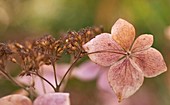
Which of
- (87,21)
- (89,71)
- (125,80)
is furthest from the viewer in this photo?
(87,21)

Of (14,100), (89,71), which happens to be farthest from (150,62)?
(89,71)

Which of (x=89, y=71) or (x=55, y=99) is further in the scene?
(x=89, y=71)

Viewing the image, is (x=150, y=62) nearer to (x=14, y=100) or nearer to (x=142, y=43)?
(x=142, y=43)

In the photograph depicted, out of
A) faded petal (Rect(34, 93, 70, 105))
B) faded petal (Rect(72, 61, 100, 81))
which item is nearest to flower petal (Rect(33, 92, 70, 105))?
faded petal (Rect(34, 93, 70, 105))

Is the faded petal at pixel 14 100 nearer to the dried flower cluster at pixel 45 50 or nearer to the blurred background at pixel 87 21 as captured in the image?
the dried flower cluster at pixel 45 50

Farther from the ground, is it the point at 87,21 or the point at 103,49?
Result: the point at 103,49

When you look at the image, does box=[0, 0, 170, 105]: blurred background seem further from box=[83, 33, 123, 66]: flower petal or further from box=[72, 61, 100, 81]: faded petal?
box=[83, 33, 123, 66]: flower petal

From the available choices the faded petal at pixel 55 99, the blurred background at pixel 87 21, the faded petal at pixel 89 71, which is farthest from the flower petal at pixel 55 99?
the blurred background at pixel 87 21
